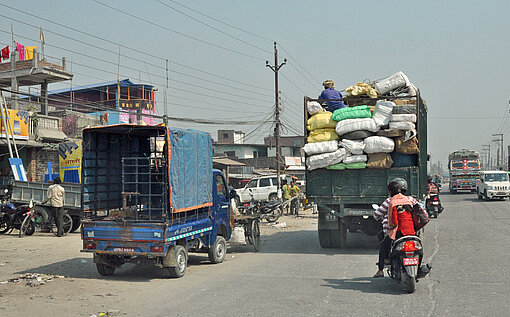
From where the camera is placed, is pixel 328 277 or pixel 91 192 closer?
pixel 328 277

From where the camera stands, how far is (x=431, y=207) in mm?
20984

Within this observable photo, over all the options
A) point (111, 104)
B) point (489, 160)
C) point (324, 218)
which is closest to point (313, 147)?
point (324, 218)

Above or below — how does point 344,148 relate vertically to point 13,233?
above

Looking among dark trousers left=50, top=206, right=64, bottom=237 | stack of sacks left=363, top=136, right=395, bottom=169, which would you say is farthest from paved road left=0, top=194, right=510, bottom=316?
dark trousers left=50, top=206, right=64, bottom=237

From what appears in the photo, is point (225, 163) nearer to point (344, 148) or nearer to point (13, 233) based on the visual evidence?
point (13, 233)

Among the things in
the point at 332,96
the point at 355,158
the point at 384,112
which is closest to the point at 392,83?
the point at 384,112

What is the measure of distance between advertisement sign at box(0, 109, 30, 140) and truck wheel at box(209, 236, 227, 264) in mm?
14433

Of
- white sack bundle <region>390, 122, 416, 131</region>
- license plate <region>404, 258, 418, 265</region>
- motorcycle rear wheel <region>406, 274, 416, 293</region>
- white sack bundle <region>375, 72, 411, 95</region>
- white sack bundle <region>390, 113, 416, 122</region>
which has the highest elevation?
white sack bundle <region>375, 72, 411, 95</region>

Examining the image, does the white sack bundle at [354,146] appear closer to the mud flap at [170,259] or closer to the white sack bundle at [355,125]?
the white sack bundle at [355,125]

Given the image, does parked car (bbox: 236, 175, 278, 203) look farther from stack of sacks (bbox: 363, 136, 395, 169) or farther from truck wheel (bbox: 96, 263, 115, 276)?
truck wheel (bbox: 96, 263, 115, 276)

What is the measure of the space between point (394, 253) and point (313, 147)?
486cm

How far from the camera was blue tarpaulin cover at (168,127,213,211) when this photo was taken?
28.8 feet

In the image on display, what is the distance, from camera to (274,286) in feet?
26.2

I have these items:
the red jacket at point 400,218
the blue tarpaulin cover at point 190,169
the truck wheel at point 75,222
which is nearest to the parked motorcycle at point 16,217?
the truck wheel at point 75,222
